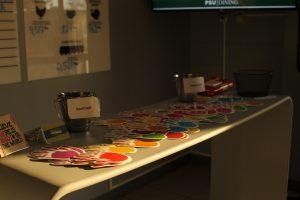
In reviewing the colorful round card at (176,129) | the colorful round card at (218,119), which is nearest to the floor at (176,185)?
the colorful round card at (218,119)

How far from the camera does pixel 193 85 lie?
2078 millimetres

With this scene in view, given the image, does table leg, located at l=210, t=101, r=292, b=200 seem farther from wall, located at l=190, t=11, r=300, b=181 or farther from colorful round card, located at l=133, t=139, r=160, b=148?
colorful round card, located at l=133, t=139, r=160, b=148

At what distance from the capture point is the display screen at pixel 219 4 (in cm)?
301

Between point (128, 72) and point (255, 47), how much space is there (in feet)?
3.72

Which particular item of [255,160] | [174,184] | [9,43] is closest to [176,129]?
[255,160]

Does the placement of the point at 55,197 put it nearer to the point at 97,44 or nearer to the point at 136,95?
the point at 97,44

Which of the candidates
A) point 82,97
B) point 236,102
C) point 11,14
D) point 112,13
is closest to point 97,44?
point 112,13

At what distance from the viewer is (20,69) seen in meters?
2.55

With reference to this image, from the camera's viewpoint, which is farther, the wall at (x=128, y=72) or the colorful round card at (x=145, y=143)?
the wall at (x=128, y=72)

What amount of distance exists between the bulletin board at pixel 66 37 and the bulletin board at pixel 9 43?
8 cm

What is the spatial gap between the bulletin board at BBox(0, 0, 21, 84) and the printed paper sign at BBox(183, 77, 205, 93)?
3.54ft

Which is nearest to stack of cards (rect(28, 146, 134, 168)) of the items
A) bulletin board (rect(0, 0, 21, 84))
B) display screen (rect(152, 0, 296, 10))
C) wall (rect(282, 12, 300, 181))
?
bulletin board (rect(0, 0, 21, 84))

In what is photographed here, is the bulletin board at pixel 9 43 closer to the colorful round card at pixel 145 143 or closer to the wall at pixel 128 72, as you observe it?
the wall at pixel 128 72

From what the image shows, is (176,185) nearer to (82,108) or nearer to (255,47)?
(255,47)
